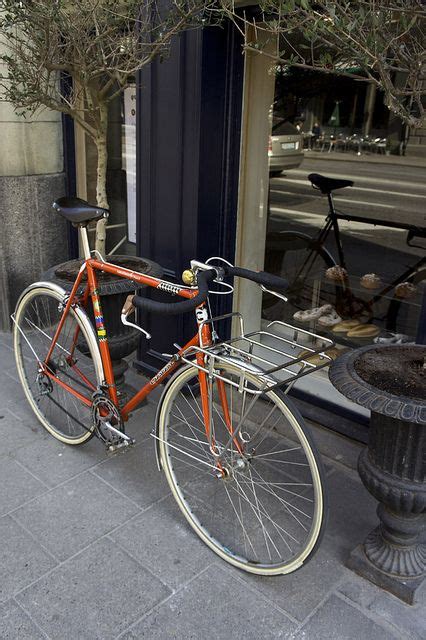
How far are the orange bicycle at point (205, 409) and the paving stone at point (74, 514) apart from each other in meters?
0.30

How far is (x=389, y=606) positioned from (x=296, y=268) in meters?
2.84

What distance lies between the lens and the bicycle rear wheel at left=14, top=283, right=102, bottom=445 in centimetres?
362

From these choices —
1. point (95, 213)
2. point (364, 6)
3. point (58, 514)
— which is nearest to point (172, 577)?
point (58, 514)

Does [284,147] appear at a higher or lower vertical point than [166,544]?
higher

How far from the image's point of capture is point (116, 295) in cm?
364

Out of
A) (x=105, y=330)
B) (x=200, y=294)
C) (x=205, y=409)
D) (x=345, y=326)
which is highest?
(x=200, y=294)

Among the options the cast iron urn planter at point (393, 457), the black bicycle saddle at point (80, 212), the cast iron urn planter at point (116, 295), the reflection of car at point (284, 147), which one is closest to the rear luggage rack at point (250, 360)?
the cast iron urn planter at point (393, 457)

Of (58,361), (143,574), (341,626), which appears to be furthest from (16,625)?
(58,361)

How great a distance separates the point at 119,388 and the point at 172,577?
4.89 ft

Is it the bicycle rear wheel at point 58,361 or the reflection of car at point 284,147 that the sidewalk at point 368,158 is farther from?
the bicycle rear wheel at point 58,361

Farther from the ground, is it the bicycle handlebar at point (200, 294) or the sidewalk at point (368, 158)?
the sidewalk at point (368, 158)

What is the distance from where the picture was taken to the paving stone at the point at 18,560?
275 centimetres

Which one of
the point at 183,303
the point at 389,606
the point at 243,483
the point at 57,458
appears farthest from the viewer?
the point at 57,458

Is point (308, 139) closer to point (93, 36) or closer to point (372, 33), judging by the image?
point (93, 36)
